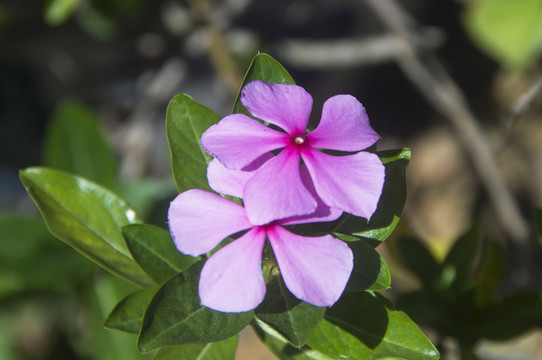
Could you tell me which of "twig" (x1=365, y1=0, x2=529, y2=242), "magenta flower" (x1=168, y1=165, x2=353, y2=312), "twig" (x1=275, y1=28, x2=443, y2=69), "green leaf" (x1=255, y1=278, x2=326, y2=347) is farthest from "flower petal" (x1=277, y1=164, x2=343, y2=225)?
"twig" (x1=275, y1=28, x2=443, y2=69)

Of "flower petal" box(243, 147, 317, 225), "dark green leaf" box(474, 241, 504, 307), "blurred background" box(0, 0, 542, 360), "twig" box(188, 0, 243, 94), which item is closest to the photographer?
"flower petal" box(243, 147, 317, 225)

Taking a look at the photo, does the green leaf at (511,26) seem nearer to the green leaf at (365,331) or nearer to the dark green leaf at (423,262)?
the dark green leaf at (423,262)

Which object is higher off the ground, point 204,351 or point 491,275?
point 204,351

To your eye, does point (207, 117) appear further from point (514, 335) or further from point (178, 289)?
point (514, 335)

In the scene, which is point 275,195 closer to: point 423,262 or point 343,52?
point 423,262

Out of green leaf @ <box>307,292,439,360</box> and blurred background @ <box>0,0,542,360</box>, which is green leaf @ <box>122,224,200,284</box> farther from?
blurred background @ <box>0,0,542,360</box>

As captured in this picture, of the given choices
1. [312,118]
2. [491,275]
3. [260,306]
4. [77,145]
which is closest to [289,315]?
[260,306]
